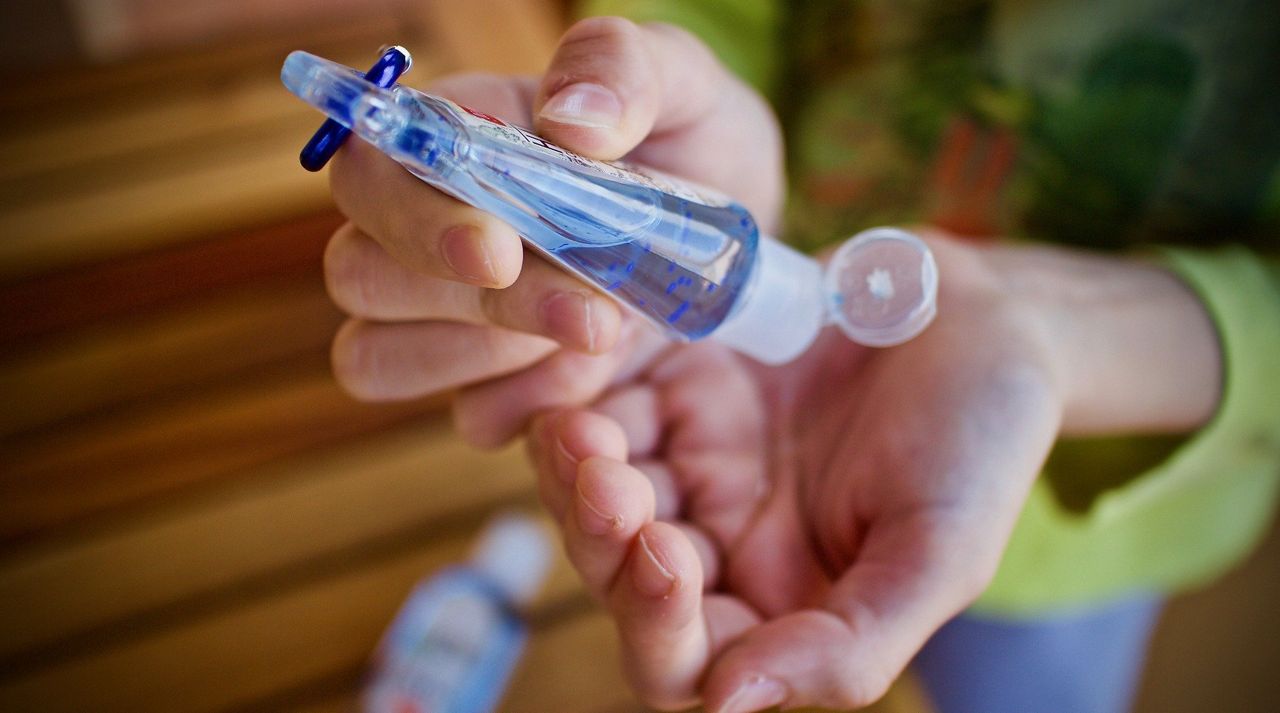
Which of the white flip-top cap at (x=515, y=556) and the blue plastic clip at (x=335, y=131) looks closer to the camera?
the blue plastic clip at (x=335, y=131)

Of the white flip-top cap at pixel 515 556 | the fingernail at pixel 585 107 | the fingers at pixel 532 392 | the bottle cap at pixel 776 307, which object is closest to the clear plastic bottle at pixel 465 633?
the white flip-top cap at pixel 515 556

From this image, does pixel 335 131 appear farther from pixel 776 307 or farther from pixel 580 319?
pixel 776 307

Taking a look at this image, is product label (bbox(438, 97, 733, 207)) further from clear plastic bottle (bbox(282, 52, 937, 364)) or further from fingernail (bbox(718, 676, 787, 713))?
fingernail (bbox(718, 676, 787, 713))

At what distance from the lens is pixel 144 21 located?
1.33 m

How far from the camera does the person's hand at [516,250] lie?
34 centimetres

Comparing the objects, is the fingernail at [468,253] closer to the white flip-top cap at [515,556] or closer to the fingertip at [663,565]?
the fingertip at [663,565]

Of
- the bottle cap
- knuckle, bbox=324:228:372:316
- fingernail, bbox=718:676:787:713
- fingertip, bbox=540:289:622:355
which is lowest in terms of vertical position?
fingernail, bbox=718:676:787:713

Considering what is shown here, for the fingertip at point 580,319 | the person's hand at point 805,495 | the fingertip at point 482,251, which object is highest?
the fingertip at point 482,251

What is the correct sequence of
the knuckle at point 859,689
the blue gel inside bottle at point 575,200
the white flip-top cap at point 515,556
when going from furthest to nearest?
the white flip-top cap at point 515,556 → the knuckle at point 859,689 → the blue gel inside bottle at point 575,200

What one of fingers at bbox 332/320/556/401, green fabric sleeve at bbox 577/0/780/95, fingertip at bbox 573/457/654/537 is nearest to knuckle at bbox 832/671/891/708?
fingertip at bbox 573/457/654/537

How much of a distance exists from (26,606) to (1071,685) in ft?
2.71

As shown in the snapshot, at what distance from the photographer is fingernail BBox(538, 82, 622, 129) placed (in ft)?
1.16

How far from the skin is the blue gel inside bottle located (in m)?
0.02

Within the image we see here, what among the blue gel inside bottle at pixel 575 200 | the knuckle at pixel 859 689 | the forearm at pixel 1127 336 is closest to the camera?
the blue gel inside bottle at pixel 575 200
